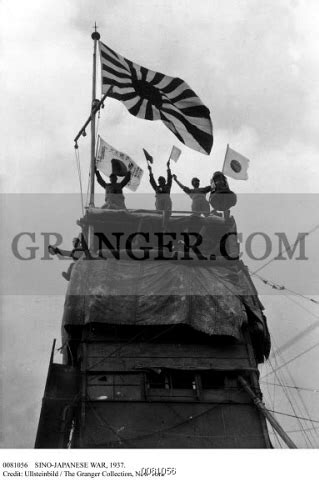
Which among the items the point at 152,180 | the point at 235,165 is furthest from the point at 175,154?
the point at 235,165

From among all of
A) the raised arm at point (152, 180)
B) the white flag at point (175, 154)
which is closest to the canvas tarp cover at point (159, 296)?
the raised arm at point (152, 180)

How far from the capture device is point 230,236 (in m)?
19.4

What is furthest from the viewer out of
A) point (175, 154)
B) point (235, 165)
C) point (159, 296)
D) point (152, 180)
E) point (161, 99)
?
point (175, 154)

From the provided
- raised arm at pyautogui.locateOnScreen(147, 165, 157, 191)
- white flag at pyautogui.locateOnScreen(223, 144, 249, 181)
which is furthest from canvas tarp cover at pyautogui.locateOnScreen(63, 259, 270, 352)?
raised arm at pyautogui.locateOnScreen(147, 165, 157, 191)

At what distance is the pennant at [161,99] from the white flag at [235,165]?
1474 mm

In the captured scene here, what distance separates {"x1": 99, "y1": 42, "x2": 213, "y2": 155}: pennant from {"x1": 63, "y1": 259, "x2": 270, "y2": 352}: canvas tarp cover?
5479 millimetres

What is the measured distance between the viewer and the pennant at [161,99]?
67.5ft

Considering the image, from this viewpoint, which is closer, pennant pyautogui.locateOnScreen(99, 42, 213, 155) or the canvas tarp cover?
the canvas tarp cover

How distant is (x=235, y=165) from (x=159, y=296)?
5.60 meters

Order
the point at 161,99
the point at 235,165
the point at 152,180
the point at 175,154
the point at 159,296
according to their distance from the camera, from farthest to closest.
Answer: the point at 175,154, the point at 152,180, the point at 161,99, the point at 235,165, the point at 159,296

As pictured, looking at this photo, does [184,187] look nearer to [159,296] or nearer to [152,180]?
[152,180]

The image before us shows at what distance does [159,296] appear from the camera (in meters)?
17.1

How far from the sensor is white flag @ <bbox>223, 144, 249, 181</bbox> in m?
20.0

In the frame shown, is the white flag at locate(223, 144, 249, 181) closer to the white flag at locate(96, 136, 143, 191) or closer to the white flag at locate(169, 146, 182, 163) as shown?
the white flag at locate(169, 146, 182, 163)
